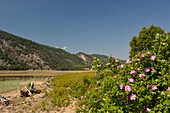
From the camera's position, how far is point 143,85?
4.93 metres

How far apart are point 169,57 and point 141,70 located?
0.76m

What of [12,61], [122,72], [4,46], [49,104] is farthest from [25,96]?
[4,46]

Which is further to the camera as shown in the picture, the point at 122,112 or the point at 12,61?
the point at 12,61

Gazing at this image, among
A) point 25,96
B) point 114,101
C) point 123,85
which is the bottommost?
point 25,96

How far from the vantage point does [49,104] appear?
38.4ft

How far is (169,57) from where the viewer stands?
536 centimetres

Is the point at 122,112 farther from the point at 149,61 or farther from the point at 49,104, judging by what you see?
the point at 49,104

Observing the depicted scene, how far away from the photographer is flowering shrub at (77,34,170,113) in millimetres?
4699

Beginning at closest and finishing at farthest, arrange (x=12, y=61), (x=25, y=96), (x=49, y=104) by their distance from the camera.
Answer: (x=49, y=104) → (x=25, y=96) → (x=12, y=61)

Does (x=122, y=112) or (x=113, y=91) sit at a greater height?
(x=113, y=91)

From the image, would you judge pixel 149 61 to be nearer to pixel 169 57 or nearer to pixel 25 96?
pixel 169 57

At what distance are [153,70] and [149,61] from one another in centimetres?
34

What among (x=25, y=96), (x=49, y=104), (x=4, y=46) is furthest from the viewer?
(x=4, y=46)

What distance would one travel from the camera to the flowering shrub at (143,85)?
185 inches
